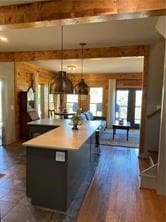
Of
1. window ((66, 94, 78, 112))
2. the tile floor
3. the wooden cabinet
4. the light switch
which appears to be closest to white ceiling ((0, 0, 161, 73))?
the wooden cabinet

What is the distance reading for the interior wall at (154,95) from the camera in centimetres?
491

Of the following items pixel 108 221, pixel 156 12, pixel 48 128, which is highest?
pixel 156 12

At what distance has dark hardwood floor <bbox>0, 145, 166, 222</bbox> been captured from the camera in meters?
2.56

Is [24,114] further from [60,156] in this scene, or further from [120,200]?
[120,200]

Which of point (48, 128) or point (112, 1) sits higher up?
point (112, 1)

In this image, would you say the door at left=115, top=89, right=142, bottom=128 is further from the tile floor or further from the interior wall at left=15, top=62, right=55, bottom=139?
the tile floor

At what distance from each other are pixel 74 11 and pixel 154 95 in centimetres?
340

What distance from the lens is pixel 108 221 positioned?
97.8 inches

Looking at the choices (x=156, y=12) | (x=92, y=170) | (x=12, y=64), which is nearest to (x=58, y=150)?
(x=92, y=170)

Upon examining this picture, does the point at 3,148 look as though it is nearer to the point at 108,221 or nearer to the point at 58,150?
the point at 58,150

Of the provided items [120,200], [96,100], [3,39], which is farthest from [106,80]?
[120,200]

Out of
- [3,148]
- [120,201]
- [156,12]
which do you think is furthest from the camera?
[3,148]

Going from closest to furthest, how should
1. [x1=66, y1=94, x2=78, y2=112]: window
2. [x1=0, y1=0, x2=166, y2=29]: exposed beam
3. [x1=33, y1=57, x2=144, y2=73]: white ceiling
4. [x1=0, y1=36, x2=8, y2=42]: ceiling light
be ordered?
[x1=0, y1=0, x2=166, y2=29]: exposed beam → [x1=0, y1=36, x2=8, y2=42]: ceiling light → [x1=33, y1=57, x2=144, y2=73]: white ceiling → [x1=66, y1=94, x2=78, y2=112]: window

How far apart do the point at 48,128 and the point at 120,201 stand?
2549 millimetres
